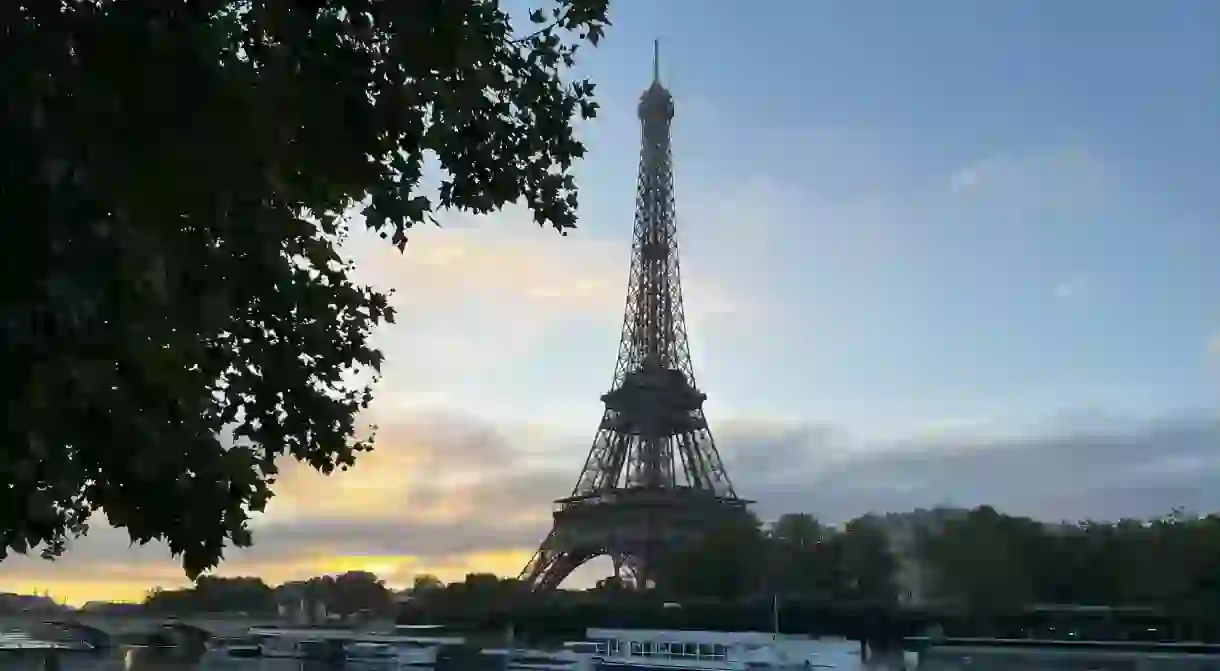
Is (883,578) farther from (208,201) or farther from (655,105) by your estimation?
(208,201)

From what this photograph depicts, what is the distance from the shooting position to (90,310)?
634cm

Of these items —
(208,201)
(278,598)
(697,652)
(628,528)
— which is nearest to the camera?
(208,201)

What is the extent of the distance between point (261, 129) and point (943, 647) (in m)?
48.4

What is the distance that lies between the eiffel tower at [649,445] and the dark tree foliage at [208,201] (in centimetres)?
6478

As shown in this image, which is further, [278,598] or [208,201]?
[278,598]

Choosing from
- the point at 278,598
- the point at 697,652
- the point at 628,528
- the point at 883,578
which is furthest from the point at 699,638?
the point at 278,598

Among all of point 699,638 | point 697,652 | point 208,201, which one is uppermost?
point 208,201

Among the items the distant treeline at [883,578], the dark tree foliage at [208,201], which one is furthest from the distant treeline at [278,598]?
the dark tree foliage at [208,201]

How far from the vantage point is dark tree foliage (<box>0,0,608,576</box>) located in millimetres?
6473

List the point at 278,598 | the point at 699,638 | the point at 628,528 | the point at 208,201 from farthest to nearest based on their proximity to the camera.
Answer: the point at 278,598
the point at 628,528
the point at 699,638
the point at 208,201

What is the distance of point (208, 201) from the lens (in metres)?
7.12

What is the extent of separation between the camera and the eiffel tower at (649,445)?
75.0 m

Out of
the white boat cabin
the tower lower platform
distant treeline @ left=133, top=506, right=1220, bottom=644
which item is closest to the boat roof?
the white boat cabin

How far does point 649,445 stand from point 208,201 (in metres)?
71.1
